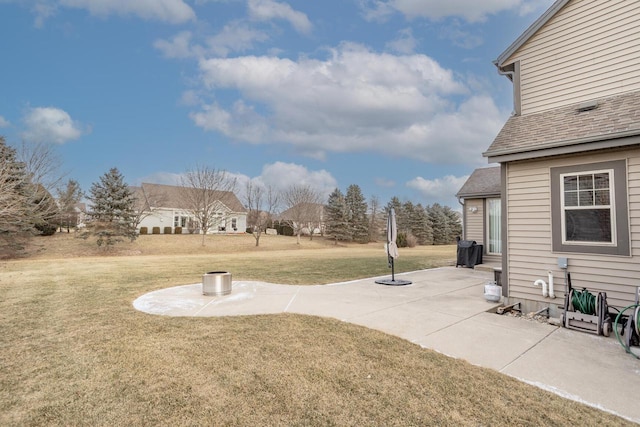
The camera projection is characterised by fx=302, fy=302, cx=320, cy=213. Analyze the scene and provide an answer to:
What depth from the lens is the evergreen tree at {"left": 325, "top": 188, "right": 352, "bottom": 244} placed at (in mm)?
36781

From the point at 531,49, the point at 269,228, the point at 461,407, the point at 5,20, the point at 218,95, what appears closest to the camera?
the point at 461,407

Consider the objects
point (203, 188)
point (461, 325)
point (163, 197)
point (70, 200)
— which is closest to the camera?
point (461, 325)

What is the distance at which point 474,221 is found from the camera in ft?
41.9

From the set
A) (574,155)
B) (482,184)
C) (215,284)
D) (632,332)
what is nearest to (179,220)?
(215,284)

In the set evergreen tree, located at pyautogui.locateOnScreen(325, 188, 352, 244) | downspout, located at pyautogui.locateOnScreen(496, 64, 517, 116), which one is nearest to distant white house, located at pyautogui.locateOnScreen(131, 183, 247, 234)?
evergreen tree, located at pyautogui.locateOnScreen(325, 188, 352, 244)

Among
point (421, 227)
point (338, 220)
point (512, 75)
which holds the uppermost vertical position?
point (512, 75)

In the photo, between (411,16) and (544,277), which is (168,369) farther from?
(411,16)

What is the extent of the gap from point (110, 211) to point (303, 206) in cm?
1876

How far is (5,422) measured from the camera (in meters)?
2.34

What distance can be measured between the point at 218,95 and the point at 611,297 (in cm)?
2524

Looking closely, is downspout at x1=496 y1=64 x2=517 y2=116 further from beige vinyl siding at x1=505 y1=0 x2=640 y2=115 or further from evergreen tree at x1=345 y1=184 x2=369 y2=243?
evergreen tree at x1=345 y1=184 x2=369 y2=243

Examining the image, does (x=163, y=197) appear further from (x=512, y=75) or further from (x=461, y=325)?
(x=461, y=325)

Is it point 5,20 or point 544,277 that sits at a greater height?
point 5,20

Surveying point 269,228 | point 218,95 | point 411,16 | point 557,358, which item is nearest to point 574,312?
point 557,358
